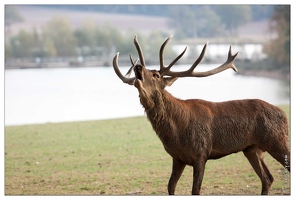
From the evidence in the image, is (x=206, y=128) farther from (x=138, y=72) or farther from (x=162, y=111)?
(x=138, y=72)

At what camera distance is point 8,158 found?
11.8m

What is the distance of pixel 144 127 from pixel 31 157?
405cm

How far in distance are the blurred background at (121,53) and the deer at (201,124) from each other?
13023 millimetres

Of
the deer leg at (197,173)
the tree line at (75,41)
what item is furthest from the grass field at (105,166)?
the tree line at (75,41)

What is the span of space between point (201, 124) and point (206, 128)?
8 cm

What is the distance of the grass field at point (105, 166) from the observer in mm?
9039

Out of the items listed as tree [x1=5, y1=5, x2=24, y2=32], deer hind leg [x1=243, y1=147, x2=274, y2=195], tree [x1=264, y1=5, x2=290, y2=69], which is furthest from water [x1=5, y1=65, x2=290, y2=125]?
tree [x1=5, y1=5, x2=24, y2=32]

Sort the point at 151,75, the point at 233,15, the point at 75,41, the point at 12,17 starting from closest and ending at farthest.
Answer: the point at 151,75 < the point at 233,15 < the point at 12,17 < the point at 75,41

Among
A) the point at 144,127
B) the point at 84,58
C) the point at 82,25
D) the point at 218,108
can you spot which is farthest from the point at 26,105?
the point at 82,25

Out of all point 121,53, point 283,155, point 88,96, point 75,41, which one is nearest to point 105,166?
point 283,155

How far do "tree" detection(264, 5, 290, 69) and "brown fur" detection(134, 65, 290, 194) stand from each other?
2739 cm

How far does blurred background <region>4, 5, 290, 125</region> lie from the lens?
25.1m

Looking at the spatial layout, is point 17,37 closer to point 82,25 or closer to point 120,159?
point 82,25

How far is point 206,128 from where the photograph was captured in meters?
7.01
